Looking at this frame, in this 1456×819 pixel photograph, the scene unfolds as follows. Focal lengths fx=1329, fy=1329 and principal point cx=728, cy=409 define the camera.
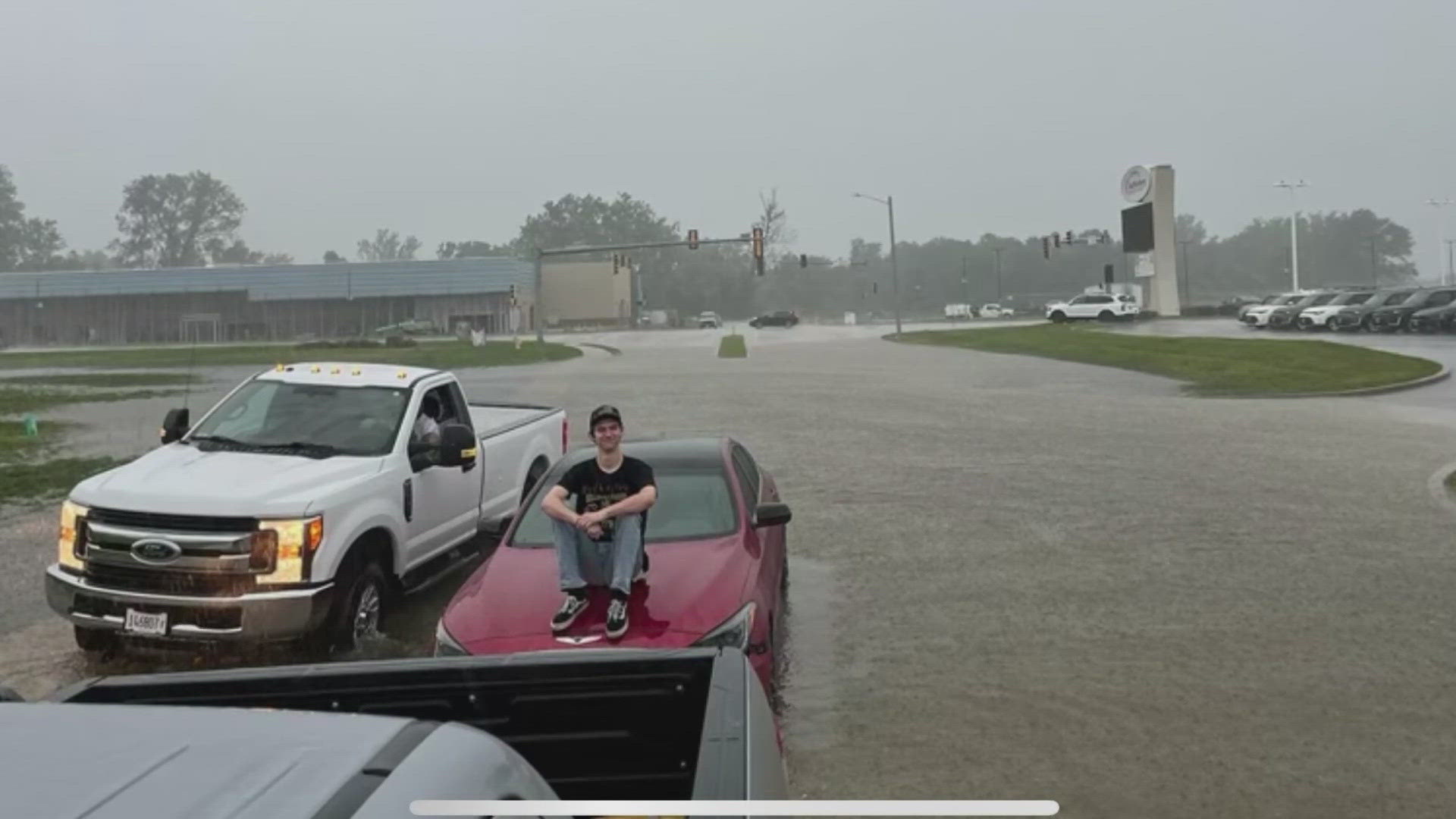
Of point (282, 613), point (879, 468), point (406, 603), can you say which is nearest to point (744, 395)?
point (879, 468)

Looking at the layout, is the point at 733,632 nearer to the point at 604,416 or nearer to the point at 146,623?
the point at 604,416

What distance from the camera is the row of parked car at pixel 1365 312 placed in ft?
→ 173

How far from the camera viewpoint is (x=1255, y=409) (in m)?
24.7

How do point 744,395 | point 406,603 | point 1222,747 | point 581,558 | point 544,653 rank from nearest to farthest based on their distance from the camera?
point 544,653 < point 1222,747 < point 581,558 < point 406,603 < point 744,395

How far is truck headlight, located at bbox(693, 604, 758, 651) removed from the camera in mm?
6430

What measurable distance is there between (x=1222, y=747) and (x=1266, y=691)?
1.13 meters

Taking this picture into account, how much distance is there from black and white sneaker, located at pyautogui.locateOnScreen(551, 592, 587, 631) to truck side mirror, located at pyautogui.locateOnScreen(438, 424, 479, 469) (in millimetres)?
2311

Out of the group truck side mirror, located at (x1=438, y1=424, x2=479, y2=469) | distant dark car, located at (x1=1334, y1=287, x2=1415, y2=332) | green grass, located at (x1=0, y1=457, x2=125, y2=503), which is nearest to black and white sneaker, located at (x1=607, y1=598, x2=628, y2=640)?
truck side mirror, located at (x1=438, y1=424, x2=479, y2=469)

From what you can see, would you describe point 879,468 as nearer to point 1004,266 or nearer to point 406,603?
point 406,603

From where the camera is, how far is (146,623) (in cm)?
752

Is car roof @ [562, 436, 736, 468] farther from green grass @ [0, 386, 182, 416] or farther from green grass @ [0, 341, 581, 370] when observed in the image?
green grass @ [0, 341, 581, 370]

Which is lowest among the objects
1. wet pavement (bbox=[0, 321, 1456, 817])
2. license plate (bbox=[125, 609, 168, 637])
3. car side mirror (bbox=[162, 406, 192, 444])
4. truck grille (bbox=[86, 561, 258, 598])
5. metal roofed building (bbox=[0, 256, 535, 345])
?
wet pavement (bbox=[0, 321, 1456, 817])

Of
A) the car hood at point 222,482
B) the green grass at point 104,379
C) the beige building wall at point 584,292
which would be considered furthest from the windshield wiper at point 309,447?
the beige building wall at point 584,292

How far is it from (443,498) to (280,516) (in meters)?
2.05
